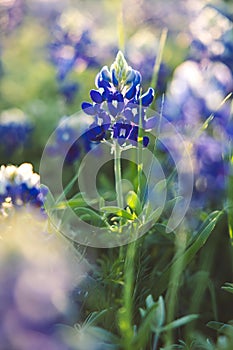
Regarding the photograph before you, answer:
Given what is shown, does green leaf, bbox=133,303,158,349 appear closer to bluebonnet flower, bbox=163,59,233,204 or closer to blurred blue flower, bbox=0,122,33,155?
bluebonnet flower, bbox=163,59,233,204

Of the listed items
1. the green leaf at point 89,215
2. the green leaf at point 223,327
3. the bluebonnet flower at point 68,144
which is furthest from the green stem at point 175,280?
the bluebonnet flower at point 68,144

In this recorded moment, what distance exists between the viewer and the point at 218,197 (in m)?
2.24

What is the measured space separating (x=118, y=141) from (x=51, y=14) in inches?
102

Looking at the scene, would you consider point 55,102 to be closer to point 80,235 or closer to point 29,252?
point 80,235

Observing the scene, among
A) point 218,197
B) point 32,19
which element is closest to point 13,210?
point 218,197

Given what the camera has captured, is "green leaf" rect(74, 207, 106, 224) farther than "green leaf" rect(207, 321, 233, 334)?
Yes

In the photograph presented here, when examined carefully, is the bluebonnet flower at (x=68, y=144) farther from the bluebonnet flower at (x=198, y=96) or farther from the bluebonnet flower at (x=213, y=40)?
the bluebonnet flower at (x=213, y=40)

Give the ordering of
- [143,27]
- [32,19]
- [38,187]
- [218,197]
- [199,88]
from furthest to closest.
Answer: [32,19] → [143,27] → [199,88] → [218,197] → [38,187]

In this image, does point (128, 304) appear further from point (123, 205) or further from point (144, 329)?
point (123, 205)

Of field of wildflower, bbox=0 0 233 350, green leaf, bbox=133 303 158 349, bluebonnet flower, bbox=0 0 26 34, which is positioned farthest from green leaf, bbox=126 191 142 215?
bluebonnet flower, bbox=0 0 26 34

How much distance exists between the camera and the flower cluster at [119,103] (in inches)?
68.1

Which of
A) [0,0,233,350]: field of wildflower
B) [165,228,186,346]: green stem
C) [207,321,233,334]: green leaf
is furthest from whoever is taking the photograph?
[165,228,186,346]: green stem

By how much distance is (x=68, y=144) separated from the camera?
8.42 feet

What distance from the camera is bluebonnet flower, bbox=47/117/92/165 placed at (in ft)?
8.23
